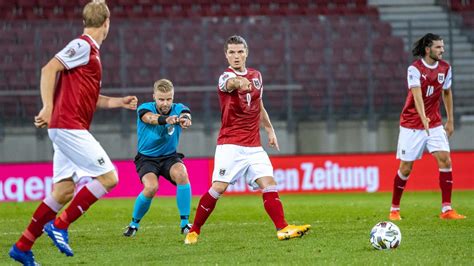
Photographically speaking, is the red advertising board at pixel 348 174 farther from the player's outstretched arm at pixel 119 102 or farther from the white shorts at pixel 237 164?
the player's outstretched arm at pixel 119 102


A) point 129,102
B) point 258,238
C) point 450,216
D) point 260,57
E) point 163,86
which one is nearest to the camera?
point 129,102

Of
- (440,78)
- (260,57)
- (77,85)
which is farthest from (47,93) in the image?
(260,57)

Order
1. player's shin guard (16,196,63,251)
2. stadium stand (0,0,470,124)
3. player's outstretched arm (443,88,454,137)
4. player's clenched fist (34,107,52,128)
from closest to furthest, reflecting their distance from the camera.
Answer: player's clenched fist (34,107,52,128), player's shin guard (16,196,63,251), player's outstretched arm (443,88,454,137), stadium stand (0,0,470,124)

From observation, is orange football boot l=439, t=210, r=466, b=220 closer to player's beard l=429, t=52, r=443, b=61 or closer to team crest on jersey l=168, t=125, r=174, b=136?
player's beard l=429, t=52, r=443, b=61

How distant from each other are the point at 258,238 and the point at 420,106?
9.17 ft

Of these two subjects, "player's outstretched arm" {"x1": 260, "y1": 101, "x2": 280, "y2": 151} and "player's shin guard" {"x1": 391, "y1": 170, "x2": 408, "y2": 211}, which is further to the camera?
"player's shin guard" {"x1": 391, "y1": 170, "x2": 408, "y2": 211}

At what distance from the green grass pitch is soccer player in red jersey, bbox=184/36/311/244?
266 millimetres

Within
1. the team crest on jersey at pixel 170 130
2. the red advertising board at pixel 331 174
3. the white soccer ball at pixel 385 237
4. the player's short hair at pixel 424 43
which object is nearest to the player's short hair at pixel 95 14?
Result: the team crest on jersey at pixel 170 130

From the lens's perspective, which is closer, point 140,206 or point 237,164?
point 237,164

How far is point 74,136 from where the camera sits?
7555 mm

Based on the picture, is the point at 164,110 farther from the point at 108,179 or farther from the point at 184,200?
the point at 108,179

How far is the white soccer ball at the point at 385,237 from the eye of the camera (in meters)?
8.23

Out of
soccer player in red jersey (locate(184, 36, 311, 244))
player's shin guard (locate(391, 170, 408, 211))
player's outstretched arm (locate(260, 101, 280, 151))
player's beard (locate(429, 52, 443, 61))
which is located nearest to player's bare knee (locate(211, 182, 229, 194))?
soccer player in red jersey (locate(184, 36, 311, 244))

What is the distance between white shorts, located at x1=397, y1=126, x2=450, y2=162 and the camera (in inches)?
457
